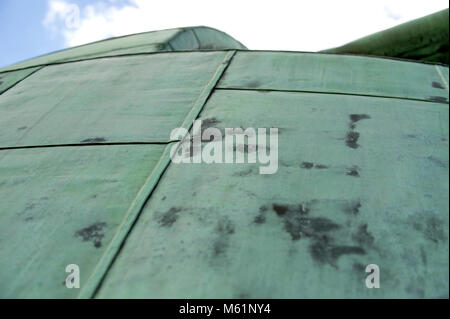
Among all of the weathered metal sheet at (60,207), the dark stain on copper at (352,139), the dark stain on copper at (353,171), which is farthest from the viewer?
the dark stain on copper at (352,139)

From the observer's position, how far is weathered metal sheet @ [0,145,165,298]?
1788 mm

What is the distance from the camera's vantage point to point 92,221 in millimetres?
2014

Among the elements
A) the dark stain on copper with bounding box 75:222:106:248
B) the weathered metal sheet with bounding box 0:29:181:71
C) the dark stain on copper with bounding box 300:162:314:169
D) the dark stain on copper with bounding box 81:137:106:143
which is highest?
the weathered metal sheet with bounding box 0:29:181:71

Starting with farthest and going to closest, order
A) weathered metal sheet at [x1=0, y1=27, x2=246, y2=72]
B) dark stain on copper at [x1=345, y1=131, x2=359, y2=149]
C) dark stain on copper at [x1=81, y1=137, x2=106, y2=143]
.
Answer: weathered metal sheet at [x1=0, y1=27, x2=246, y2=72] < dark stain on copper at [x1=81, y1=137, x2=106, y2=143] < dark stain on copper at [x1=345, y1=131, x2=359, y2=149]

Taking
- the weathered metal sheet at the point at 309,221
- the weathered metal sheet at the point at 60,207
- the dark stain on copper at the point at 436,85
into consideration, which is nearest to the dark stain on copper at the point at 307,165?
the weathered metal sheet at the point at 309,221

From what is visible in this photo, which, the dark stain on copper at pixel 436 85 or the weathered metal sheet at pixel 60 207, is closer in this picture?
the weathered metal sheet at pixel 60 207

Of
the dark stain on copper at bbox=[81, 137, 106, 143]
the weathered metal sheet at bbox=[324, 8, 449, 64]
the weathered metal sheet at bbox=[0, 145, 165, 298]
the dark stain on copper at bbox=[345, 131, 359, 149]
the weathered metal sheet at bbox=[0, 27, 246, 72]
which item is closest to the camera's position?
the weathered metal sheet at bbox=[0, 145, 165, 298]

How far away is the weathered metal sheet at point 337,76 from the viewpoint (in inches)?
116

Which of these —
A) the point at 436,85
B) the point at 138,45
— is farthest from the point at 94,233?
the point at 138,45

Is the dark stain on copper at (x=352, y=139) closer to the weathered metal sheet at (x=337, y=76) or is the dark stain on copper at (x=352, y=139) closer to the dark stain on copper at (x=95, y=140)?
the weathered metal sheet at (x=337, y=76)

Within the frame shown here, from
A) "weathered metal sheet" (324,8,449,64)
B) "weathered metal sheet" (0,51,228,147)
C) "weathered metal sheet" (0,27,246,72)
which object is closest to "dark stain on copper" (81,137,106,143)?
"weathered metal sheet" (0,51,228,147)

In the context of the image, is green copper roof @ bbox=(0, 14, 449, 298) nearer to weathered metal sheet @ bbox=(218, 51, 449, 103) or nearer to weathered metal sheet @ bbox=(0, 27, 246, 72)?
weathered metal sheet @ bbox=(218, 51, 449, 103)
